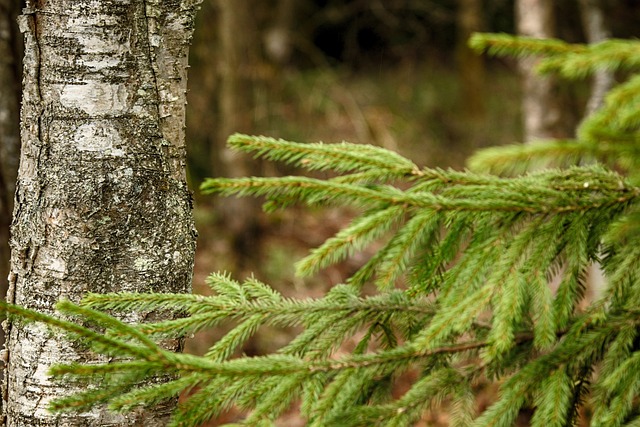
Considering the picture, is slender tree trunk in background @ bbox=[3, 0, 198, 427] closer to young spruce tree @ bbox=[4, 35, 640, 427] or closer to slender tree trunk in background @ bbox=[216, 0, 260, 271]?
young spruce tree @ bbox=[4, 35, 640, 427]

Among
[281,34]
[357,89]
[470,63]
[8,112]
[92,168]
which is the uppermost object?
[281,34]

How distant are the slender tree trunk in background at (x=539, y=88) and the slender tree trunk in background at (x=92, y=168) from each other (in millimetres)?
4783

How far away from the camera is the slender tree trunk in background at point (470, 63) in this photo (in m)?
12.3

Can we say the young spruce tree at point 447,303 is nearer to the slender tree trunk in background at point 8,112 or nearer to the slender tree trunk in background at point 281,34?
the slender tree trunk in background at point 8,112

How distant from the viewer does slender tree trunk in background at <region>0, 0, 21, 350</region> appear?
10.8ft

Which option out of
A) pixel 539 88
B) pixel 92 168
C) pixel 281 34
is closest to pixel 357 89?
pixel 281 34

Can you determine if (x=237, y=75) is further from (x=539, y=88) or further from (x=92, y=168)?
(x=92, y=168)

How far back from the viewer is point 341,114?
37.6 ft

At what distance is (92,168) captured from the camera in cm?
176

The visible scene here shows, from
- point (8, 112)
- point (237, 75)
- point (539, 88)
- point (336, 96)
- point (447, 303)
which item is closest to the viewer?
point (447, 303)

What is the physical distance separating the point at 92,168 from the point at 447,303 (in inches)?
38.3

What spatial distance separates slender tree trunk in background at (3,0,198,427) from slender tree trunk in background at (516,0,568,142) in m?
4.78

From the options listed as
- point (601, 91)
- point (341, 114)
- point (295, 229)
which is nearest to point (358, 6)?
point (341, 114)

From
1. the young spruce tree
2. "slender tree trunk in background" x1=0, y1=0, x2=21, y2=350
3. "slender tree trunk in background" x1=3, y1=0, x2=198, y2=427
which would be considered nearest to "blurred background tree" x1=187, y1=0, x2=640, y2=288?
"slender tree trunk in background" x1=0, y1=0, x2=21, y2=350
